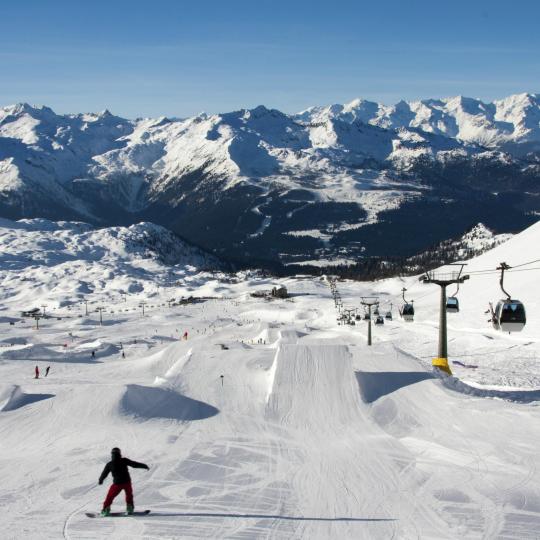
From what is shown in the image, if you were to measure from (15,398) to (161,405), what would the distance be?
668 cm

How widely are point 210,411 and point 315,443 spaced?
6.87 metres

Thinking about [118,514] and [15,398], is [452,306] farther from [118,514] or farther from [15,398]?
→ [118,514]

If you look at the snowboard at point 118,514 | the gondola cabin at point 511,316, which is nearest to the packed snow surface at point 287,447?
the snowboard at point 118,514

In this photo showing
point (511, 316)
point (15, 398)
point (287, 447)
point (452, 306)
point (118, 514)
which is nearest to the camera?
point (118, 514)

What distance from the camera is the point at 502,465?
18703 mm

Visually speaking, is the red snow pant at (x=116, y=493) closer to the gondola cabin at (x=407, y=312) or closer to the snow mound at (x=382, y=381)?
the snow mound at (x=382, y=381)

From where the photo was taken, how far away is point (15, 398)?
97.1 ft

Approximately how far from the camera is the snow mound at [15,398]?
1132 inches

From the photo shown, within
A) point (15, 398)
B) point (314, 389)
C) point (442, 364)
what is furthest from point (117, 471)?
point (442, 364)

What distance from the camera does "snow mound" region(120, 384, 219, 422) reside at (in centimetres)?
2797

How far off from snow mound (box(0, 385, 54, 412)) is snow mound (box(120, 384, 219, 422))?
13.5 ft

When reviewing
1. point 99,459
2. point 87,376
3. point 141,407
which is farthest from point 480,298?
point 99,459

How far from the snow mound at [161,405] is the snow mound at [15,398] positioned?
13.5 ft

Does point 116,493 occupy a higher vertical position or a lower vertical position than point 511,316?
lower
